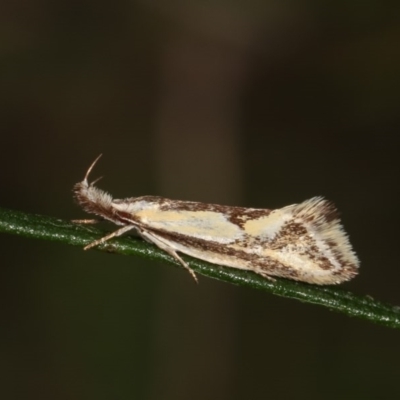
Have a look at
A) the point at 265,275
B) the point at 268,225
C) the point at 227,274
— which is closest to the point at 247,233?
the point at 268,225

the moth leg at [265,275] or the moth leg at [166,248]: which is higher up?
the moth leg at [166,248]

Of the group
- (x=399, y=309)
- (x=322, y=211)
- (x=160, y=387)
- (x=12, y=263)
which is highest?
(x=322, y=211)

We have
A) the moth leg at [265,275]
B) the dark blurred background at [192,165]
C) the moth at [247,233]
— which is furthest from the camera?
the dark blurred background at [192,165]

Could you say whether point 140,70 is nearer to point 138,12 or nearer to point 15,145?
point 138,12

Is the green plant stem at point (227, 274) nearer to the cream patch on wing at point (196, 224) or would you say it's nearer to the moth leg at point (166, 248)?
the moth leg at point (166, 248)

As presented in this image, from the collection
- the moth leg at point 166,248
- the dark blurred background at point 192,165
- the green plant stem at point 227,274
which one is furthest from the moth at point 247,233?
the dark blurred background at point 192,165

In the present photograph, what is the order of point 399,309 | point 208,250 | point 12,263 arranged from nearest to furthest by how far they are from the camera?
point 399,309 → point 208,250 → point 12,263

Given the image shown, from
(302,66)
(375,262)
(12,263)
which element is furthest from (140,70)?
(375,262)

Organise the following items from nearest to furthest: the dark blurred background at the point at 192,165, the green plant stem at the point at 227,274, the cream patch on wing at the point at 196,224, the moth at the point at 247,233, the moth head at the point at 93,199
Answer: the green plant stem at the point at 227,274 → the moth at the point at 247,233 → the cream patch on wing at the point at 196,224 → the moth head at the point at 93,199 → the dark blurred background at the point at 192,165
